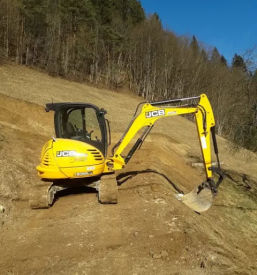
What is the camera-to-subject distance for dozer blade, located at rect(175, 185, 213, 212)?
773cm

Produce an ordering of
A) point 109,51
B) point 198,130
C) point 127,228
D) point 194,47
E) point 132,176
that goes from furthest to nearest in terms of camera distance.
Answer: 1. point 194,47
2. point 109,51
3. point 132,176
4. point 198,130
5. point 127,228

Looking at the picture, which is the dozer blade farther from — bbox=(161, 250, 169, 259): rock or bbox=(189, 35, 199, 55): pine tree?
bbox=(189, 35, 199, 55): pine tree

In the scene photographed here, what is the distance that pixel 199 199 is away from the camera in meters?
8.00

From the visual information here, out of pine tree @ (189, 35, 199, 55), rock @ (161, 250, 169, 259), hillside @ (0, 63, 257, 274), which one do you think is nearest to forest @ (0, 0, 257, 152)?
pine tree @ (189, 35, 199, 55)

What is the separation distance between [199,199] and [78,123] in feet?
11.9

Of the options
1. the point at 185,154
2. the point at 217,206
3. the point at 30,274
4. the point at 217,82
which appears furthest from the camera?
the point at 217,82

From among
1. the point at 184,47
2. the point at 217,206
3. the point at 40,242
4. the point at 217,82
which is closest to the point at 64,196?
the point at 40,242

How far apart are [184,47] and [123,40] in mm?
9438

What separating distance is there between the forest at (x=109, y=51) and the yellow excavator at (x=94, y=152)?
1198 inches

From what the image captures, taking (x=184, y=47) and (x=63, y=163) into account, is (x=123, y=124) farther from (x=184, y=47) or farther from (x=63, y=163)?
(x=184, y=47)

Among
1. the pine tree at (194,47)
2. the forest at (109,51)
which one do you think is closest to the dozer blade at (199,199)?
the forest at (109,51)

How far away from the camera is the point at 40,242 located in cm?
634

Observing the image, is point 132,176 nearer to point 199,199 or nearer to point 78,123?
point 78,123

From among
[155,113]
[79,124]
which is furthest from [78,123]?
[155,113]
